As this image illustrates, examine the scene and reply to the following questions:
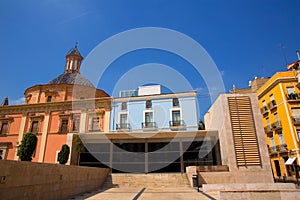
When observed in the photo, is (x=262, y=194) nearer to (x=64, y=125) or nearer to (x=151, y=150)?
(x=151, y=150)

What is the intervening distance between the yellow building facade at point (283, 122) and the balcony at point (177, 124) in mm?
9651

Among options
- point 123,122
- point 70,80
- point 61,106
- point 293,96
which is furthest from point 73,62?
point 293,96

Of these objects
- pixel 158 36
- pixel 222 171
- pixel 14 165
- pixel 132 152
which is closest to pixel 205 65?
pixel 158 36

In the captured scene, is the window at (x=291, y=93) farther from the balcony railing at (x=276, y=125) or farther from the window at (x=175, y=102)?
the window at (x=175, y=102)

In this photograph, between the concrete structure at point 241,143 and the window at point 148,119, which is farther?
the window at point 148,119

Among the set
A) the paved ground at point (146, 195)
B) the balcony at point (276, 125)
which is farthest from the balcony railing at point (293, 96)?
the paved ground at point (146, 195)

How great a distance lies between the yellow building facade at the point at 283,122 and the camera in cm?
1744

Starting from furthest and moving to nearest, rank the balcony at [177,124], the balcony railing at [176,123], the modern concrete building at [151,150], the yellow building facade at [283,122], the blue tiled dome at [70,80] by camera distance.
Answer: the blue tiled dome at [70,80]
the balcony railing at [176,123]
the balcony at [177,124]
the yellow building facade at [283,122]
the modern concrete building at [151,150]

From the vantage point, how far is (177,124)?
65.0 ft

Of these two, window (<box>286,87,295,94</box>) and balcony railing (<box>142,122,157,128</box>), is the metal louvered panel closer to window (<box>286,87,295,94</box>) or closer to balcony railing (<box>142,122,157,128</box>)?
balcony railing (<box>142,122,157,128</box>)

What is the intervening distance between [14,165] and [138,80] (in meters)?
16.9

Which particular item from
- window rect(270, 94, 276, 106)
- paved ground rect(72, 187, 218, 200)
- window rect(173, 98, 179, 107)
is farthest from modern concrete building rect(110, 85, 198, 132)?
paved ground rect(72, 187, 218, 200)

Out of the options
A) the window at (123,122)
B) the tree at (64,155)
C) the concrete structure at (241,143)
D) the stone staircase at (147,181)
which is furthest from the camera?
the window at (123,122)

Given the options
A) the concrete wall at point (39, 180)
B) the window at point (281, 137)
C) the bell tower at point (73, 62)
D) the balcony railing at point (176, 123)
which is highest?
the bell tower at point (73, 62)
